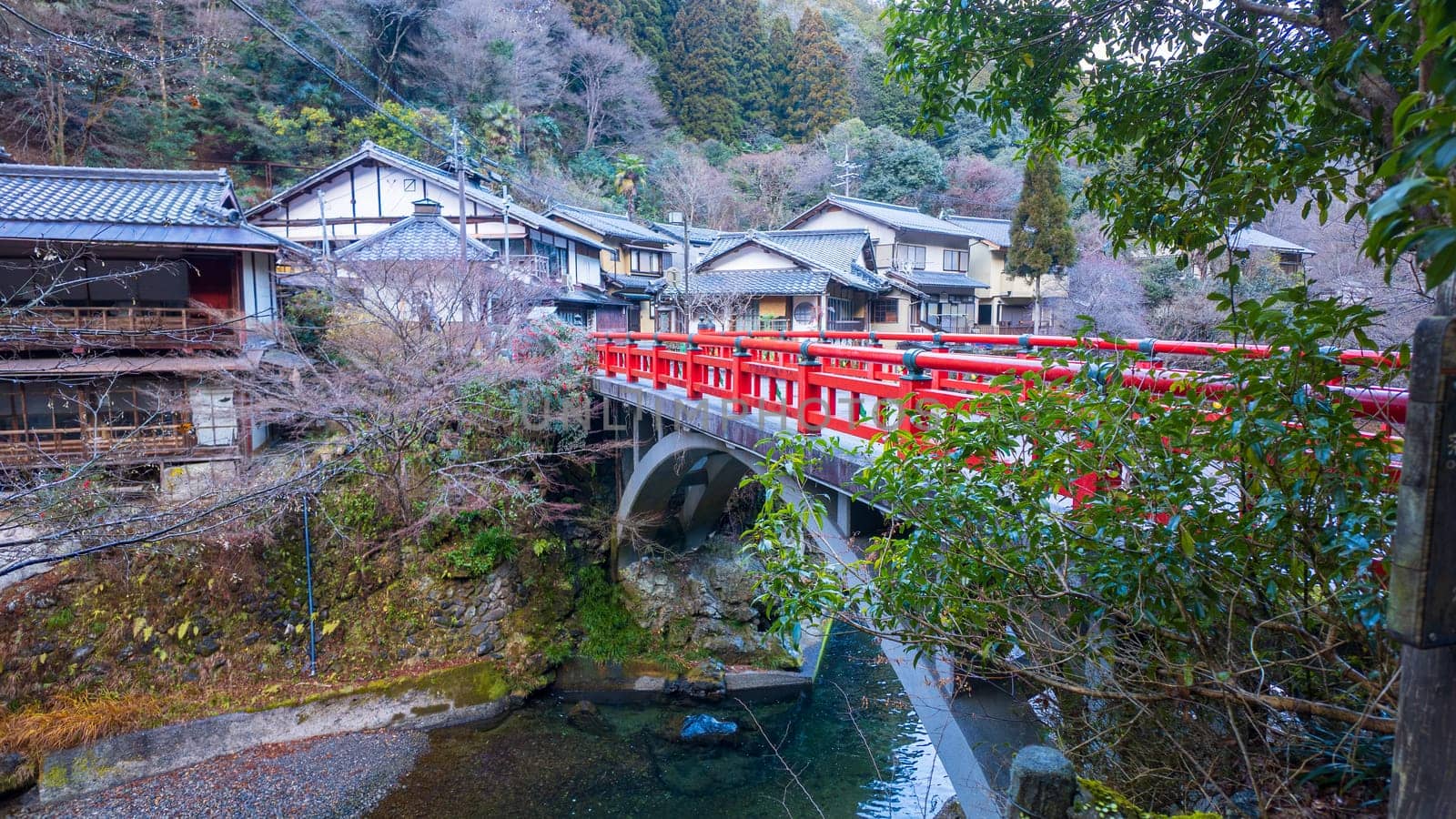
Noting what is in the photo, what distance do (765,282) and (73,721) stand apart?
18.8 m

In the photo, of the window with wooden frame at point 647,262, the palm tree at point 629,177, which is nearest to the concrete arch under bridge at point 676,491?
the window with wooden frame at point 647,262

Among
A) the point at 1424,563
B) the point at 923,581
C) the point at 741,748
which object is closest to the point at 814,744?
the point at 741,748

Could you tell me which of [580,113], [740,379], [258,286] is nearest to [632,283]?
[258,286]

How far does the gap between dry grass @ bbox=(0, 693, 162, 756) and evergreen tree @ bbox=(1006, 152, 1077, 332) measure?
82.3 ft

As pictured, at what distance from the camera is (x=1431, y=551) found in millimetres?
1251

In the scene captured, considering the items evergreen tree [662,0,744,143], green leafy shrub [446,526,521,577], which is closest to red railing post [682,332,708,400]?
green leafy shrub [446,526,521,577]

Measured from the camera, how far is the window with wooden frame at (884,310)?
26578 millimetres

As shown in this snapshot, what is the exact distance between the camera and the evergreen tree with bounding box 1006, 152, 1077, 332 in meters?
24.3

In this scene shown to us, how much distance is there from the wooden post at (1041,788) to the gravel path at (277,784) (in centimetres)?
891

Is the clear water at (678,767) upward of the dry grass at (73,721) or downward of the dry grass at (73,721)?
downward

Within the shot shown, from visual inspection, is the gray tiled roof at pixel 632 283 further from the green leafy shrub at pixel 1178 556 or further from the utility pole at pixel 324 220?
the green leafy shrub at pixel 1178 556

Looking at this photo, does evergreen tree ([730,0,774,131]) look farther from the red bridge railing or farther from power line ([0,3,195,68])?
power line ([0,3,195,68])

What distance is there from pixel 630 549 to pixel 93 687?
7.96 metres

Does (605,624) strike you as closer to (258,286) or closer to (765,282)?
Answer: (258,286)
